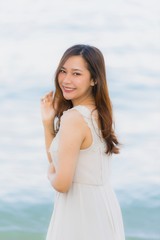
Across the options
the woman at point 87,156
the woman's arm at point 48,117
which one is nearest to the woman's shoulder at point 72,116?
the woman at point 87,156

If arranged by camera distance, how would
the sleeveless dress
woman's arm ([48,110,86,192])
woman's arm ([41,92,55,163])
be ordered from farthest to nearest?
woman's arm ([41,92,55,163]) → the sleeveless dress → woman's arm ([48,110,86,192])

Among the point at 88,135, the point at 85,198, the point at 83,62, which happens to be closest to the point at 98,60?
the point at 83,62

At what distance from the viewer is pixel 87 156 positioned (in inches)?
143

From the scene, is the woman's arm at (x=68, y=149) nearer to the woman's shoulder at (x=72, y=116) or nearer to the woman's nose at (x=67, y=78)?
the woman's shoulder at (x=72, y=116)

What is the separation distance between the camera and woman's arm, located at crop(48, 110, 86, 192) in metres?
3.54

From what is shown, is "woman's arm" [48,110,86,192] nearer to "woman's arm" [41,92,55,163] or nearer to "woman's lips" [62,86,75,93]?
"woman's lips" [62,86,75,93]

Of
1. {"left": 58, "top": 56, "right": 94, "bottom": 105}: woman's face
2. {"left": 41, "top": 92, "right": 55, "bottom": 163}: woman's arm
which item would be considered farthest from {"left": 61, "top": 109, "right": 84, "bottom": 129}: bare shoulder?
{"left": 41, "top": 92, "right": 55, "bottom": 163}: woman's arm

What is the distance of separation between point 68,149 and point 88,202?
0.33 meters

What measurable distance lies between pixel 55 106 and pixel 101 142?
37cm

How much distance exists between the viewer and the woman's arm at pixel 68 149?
3539 mm

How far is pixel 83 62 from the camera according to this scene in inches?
145

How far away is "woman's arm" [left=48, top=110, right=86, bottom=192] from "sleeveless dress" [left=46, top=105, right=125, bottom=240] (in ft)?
0.24

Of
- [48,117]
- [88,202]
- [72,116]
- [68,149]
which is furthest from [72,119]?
[88,202]

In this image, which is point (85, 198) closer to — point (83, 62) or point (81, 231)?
point (81, 231)
